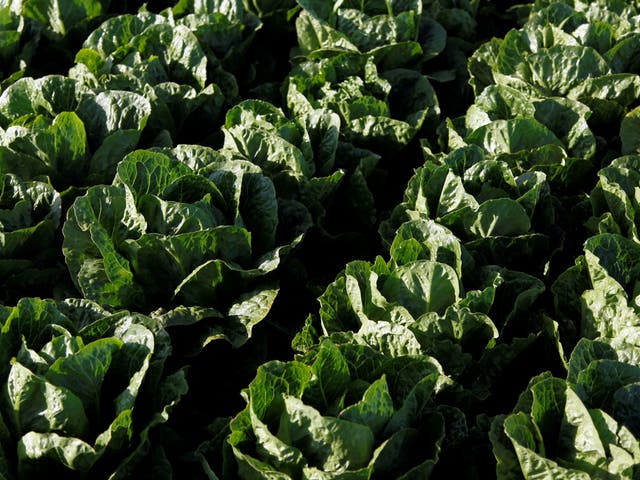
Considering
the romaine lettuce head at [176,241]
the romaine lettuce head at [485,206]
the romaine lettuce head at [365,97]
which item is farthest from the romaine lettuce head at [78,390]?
the romaine lettuce head at [365,97]

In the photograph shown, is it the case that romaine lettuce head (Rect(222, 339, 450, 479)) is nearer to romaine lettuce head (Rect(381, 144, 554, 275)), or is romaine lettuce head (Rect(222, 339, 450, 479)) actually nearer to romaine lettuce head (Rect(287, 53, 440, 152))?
romaine lettuce head (Rect(381, 144, 554, 275))

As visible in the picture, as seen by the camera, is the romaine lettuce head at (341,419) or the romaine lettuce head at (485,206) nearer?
the romaine lettuce head at (341,419)

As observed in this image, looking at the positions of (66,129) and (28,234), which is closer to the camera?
(28,234)

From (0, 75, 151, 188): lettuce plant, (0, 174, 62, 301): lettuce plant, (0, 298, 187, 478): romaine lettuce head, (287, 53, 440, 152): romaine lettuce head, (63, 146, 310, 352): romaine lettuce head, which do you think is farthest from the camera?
(287, 53, 440, 152): romaine lettuce head

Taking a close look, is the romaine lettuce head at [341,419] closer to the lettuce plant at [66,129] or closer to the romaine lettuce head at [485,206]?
the romaine lettuce head at [485,206]

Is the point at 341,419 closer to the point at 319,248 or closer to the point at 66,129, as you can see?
the point at 319,248

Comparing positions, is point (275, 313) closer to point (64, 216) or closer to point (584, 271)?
point (64, 216)

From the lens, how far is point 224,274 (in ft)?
12.1

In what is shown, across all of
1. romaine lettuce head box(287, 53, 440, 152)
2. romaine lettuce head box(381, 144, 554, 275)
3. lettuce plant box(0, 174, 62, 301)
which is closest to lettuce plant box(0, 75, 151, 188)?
lettuce plant box(0, 174, 62, 301)

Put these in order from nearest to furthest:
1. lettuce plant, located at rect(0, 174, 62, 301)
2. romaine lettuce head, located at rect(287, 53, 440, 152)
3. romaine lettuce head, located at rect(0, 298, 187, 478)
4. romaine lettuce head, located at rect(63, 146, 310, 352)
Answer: romaine lettuce head, located at rect(0, 298, 187, 478), romaine lettuce head, located at rect(63, 146, 310, 352), lettuce plant, located at rect(0, 174, 62, 301), romaine lettuce head, located at rect(287, 53, 440, 152)

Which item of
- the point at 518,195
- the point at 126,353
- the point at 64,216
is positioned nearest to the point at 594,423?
the point at 518,195

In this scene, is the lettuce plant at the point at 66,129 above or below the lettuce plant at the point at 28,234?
above

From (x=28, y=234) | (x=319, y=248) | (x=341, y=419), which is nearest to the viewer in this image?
(x=341, y=419)

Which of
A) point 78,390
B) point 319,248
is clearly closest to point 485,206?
point 319,248
